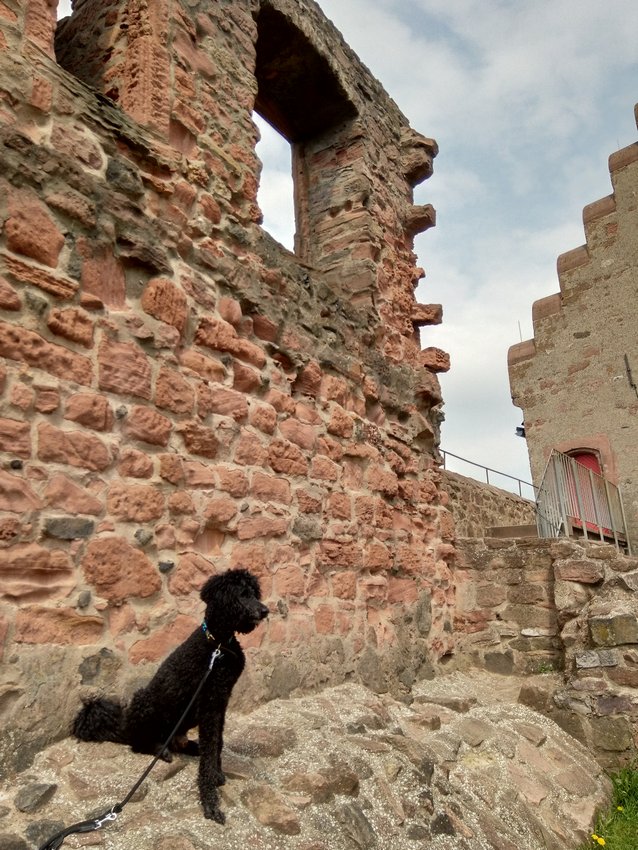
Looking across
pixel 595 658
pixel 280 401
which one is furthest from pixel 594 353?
pixel 280 401

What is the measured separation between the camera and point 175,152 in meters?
3.69

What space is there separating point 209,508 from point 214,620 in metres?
1.09

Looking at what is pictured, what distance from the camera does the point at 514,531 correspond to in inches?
274

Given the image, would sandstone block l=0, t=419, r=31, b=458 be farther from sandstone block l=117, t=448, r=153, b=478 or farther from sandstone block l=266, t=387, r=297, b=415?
sandstone block l=266, t=387, r=297, b=415

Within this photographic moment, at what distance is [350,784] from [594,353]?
1024cm

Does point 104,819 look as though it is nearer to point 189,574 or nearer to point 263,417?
point 189,574

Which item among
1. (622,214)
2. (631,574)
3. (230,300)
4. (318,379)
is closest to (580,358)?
(622,214)

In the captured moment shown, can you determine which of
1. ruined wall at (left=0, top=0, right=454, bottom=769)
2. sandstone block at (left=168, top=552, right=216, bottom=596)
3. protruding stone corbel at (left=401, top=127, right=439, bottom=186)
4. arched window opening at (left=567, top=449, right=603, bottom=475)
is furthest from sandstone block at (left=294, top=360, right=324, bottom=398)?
arched window opening at (left=567, top=449, right=603, bottom=475)

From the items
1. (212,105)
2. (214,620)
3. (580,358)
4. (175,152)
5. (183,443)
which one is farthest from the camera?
(580,358)

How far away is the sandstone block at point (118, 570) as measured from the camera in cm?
286

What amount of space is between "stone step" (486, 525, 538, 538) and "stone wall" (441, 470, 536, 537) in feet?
0.55

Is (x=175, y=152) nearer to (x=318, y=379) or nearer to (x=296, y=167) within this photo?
(x=318, y=379)

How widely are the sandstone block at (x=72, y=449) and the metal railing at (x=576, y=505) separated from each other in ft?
16.7

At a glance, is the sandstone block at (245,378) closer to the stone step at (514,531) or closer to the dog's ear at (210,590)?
the dog's ear at (210,590)
